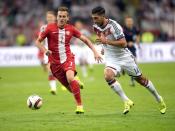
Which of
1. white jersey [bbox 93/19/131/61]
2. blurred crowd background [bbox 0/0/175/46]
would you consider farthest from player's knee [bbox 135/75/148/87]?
blurred crowd background [bbox 0/0/175/46]

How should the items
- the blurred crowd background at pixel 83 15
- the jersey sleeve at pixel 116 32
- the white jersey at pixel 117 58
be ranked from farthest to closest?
the blurred crowd background at pixel 83 15
the white jersey at pixel 117 58
the jersey sleeve at pixel 116 32

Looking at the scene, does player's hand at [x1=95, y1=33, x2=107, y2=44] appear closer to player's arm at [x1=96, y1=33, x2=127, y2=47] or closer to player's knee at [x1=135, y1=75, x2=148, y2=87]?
player's arm at [x1=96, y1=33, x2=127, y2=47]

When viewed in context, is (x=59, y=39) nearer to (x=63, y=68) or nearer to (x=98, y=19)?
(x=63, y=68)

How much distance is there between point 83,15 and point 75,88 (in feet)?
86.7

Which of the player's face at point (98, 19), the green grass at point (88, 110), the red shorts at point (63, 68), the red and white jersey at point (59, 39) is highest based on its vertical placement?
the player's face at point (98, 19)

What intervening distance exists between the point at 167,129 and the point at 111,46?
11.4ft

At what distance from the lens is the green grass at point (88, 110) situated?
12.2m

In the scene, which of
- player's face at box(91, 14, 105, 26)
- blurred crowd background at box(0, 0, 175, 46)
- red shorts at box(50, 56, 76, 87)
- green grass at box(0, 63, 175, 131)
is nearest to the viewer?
green grass at box(0, 63, 175, 131)

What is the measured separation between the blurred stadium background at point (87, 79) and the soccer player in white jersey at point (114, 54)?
0.64 meters

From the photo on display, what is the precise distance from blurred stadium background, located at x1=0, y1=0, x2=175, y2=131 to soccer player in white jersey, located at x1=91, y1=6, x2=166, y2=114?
635 mm

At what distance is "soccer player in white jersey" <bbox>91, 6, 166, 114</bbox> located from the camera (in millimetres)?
13955

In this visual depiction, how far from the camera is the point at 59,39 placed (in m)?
14.8

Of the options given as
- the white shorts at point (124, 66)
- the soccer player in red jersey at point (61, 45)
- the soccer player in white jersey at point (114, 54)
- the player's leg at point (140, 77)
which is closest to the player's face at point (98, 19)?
the soccer player in white jersey at point (114, 54)

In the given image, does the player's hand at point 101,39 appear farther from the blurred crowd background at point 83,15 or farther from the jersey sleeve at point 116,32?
the blurred crowd background at point 83,15
